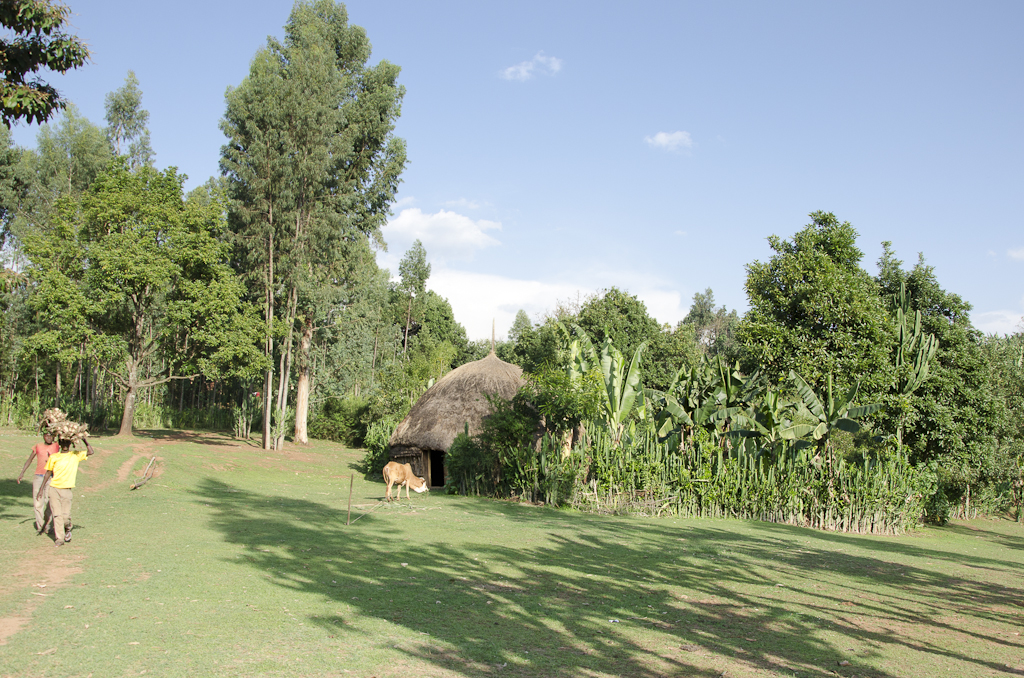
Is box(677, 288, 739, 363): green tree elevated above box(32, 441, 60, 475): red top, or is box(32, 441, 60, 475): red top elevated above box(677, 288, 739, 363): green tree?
box(677, 288, 739, 363): green tree

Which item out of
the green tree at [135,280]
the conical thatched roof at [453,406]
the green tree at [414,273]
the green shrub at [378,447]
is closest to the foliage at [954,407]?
the conical thatched roof at [453,406]

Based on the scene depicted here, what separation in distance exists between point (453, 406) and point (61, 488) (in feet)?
42.0

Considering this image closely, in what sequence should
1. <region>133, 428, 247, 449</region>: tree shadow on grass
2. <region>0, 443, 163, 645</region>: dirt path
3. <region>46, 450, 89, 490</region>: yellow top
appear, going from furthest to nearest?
<region>133, 428, 247, 449</region>: tree shadow on grass
<region>46, 450, 89, 490</region>: yellow top
<region>0, 443, 163, 645</region>: dirt path

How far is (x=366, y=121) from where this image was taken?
3203 centimetres

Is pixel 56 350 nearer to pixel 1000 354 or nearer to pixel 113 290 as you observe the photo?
pixel 113 290

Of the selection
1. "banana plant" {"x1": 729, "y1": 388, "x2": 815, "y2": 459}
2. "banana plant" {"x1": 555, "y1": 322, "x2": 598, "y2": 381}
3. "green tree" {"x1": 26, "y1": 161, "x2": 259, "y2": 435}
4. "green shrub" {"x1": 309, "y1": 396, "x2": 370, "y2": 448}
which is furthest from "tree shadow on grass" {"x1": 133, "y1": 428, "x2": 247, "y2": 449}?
"banana plant" {"x1": 729, "y1": 388, "x2": 815, "y2": 459}

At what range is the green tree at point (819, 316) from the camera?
57.3ft

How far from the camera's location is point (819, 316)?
59.4ft

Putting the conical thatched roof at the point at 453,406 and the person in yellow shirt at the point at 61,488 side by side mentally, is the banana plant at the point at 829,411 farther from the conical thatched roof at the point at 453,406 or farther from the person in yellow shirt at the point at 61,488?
the person in yellow shirt at the point at 61,488

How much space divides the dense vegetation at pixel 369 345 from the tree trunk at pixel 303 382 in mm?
111

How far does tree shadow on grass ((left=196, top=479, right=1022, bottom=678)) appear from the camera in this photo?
5578 mm

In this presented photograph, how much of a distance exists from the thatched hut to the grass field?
675 cm

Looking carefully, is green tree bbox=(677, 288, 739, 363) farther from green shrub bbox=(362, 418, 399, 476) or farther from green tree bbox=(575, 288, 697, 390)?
green shrub bbox=(362, 418, 399, 476)

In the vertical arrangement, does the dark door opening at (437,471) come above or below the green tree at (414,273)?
below
